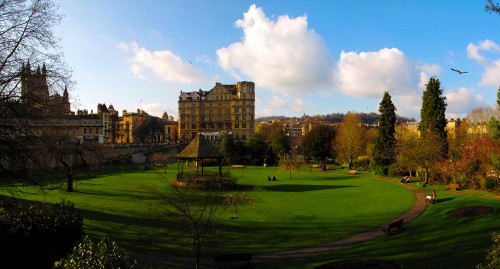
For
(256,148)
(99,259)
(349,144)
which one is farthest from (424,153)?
(256,148)

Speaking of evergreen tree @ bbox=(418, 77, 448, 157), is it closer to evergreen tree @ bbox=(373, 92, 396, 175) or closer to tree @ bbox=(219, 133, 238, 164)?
evergreen tree @ bbox=(373, 92, 396, 175)

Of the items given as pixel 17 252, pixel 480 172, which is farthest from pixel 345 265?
pixel 480 172

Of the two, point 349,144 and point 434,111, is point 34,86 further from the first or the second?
point 349,144

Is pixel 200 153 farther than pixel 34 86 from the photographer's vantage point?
Yes

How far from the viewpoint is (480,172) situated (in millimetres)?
34031

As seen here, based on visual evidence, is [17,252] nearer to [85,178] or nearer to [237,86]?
[85,178]

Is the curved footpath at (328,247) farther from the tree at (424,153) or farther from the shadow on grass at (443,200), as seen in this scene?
the tree at (424,153)

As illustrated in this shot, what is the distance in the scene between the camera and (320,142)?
7662 centimetres

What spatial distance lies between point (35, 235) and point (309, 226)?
1415cm

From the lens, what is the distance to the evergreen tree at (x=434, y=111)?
4506 cm

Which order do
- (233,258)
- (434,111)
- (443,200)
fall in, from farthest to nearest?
(434,111)
(443,200)
(233,258)

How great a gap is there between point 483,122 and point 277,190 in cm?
4850

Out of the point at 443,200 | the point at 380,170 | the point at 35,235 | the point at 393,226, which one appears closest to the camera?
the point at 35,235

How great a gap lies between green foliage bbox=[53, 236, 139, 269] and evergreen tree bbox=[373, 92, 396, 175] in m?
48.2
